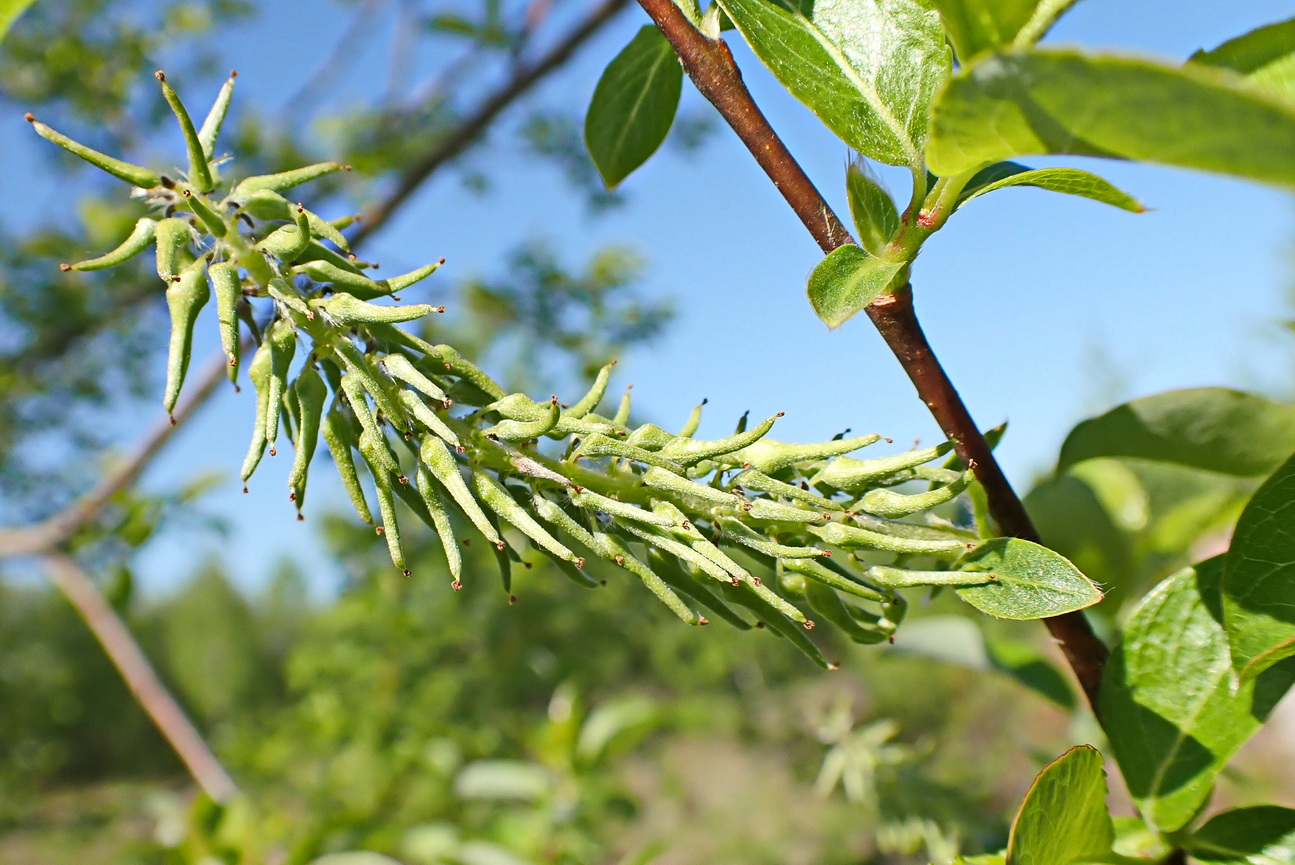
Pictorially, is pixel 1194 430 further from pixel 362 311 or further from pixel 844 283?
pixel 362 311

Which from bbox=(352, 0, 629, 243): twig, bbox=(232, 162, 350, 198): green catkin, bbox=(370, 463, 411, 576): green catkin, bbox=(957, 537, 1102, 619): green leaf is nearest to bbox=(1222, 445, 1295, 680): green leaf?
bbox=(957, 537, 1102, 619): green leaf

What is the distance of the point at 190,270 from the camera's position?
0.51 m

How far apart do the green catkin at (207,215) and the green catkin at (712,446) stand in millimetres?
291

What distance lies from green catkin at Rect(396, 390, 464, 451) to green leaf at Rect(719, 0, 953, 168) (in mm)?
276

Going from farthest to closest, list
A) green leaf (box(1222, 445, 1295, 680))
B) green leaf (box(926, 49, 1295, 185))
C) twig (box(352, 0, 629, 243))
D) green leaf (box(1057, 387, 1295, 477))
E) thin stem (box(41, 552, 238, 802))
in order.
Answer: twig (box(352, 0, 629, 243)), thin stem (box(41, 552, 238, 802)), green leaf (box(1057, 387, 1295, 477)), green leaf (box(1222, 445, 1295, 680)), green leaf (box(926, 49, 1295, 185))

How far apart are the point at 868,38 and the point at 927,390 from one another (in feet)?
0.69

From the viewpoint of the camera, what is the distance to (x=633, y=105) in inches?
29.2

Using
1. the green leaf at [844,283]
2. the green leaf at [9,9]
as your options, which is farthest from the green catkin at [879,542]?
the green leaf at [9,9]

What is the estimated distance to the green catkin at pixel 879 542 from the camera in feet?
1.56

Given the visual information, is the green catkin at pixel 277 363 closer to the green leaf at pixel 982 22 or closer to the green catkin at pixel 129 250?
the green catkin at pixel 129 250

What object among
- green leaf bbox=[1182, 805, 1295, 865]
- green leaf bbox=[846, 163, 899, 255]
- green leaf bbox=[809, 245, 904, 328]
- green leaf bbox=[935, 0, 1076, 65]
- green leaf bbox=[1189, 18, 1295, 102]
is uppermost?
green leaf bbox=[935, 0, 1076, 65]

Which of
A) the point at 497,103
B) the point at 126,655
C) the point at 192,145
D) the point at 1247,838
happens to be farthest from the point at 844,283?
the point at 497,103

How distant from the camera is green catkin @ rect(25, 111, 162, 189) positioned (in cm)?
49

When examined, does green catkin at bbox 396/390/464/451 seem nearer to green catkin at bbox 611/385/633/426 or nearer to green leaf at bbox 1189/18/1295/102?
green catkin at bbox 611/385/633/426
